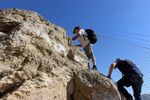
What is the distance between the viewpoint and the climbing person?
3467 mm

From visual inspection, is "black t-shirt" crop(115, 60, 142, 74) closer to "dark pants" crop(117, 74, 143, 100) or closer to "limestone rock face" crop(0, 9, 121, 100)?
"dark pants" crop(117, 74, 143, 100)

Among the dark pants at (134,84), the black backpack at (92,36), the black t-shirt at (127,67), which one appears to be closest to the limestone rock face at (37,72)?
the dark pants at (134,84)

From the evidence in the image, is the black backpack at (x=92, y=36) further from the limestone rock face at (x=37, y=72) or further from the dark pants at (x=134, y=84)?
the dark pants at (x=134, y=84)

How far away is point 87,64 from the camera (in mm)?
5027

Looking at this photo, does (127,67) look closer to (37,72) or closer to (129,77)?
(129,77)

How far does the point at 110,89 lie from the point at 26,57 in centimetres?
242

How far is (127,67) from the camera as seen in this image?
375cm

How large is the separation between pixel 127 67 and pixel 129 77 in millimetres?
308

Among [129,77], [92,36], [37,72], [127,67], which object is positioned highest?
[92,36]

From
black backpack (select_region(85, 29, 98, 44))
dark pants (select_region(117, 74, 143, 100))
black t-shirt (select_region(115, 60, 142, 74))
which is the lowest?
dark pants (select_region(117, 74, 143, 100))

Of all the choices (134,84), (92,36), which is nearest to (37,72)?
(92,36)

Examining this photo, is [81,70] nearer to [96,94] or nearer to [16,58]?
[96,94]

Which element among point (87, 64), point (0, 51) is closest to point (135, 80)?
point (87, 64)

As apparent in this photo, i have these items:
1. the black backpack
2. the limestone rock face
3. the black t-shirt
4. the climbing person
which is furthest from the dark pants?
the black backpack
